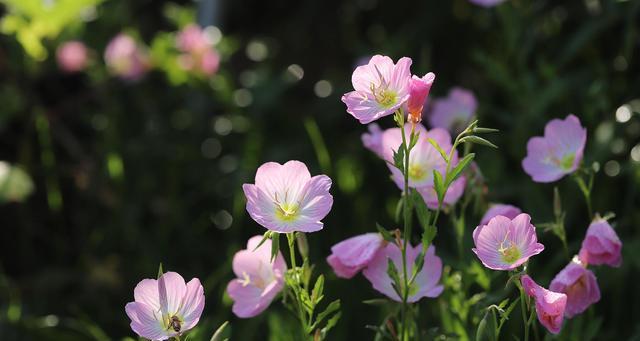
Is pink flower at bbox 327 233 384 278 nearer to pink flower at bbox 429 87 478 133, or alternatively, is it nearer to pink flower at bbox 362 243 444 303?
pink flower at bbox 362 243 444 303

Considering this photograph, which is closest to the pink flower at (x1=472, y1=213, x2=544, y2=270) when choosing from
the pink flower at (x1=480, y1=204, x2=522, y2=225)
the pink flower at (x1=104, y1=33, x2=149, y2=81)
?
the pink flower at (x1=480, y1=204, x2=522, y2=225)

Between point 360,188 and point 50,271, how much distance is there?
2.39 feet

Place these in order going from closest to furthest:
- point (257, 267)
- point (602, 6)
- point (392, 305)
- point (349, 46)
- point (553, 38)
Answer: point (257, 267)
point (392, 305)
point (602, 6)
point (553, 38)
point (349, 46)

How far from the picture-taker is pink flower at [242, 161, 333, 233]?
0.88 m

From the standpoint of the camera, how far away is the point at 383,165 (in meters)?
1.95

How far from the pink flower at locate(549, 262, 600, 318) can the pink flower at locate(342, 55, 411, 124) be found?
0.88 feet

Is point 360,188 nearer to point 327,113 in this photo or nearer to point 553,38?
point 327,113

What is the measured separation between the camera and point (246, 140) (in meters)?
2.15

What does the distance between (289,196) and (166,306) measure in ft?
0.55

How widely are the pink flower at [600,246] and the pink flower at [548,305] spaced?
0.14 m

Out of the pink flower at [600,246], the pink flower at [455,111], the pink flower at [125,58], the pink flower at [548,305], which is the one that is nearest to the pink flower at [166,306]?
the pink flower at [548,305]

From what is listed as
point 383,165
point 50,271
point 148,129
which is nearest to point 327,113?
point 383,165

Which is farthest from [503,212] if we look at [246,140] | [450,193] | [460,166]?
[246,140]

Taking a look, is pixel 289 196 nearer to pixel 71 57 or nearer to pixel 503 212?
pixel 503 212
